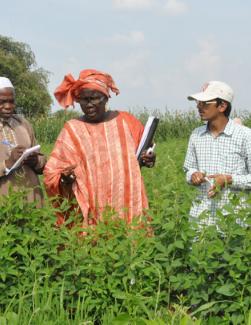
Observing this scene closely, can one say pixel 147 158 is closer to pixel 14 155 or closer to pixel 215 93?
pixel 215 93

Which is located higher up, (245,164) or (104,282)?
(245,164)

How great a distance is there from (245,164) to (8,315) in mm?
1705

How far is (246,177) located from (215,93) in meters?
0.54

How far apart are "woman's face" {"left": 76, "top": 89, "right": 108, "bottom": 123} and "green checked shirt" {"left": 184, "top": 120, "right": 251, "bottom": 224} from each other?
69 centimetres

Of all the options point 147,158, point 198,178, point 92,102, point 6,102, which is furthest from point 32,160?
point 198,178

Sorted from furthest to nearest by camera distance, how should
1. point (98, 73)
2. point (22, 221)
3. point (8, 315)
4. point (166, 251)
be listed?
point (98, 73)
point (22, 221)
point (166, 251)
point (8, 315)

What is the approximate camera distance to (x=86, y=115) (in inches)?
177

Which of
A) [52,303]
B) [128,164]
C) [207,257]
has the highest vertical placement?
[128,164]

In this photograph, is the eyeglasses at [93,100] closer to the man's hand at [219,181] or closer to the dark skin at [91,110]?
the dark skin at [91,110]

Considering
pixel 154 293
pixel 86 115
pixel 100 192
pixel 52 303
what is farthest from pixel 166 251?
pixel 86 115

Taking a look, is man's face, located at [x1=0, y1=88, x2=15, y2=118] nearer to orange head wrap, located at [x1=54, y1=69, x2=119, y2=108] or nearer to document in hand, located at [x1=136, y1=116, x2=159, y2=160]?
orange head wrap, located at [x1=54, y1=69, x2=119, y2=108]

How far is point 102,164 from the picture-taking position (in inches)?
177

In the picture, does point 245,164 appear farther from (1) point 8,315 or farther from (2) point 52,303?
(1) point 8,315

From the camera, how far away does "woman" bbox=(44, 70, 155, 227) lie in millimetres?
4391
